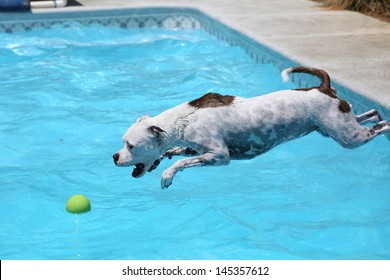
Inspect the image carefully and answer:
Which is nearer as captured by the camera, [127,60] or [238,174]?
[238,174]

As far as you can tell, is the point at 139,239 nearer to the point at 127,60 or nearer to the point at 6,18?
the point at 127,60

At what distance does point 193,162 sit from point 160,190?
152 centimetres

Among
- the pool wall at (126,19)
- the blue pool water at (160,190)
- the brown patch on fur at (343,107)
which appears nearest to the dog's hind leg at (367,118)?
the brown patch on fur at (343,107)

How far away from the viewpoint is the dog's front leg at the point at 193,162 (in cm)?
487

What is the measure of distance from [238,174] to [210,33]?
5.60 m

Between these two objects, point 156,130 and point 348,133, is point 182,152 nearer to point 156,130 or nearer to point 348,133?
point 156,130

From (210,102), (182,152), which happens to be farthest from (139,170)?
(210,102)

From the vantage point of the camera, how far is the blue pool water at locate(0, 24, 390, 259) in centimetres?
546

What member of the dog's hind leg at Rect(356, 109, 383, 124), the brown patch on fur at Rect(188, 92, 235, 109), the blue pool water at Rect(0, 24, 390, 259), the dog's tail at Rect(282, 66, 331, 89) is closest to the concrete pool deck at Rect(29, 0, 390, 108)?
the blue pool water at Rect(0, 24, 390, 259)

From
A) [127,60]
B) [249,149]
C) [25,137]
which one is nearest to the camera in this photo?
[249,149]

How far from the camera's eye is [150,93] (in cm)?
916

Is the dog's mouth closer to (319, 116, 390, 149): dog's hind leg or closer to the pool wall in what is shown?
(319, 116, 390, 149): dog's hind leg

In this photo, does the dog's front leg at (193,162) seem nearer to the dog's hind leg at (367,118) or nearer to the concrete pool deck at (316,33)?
the dog's hind leg at (367,118)
